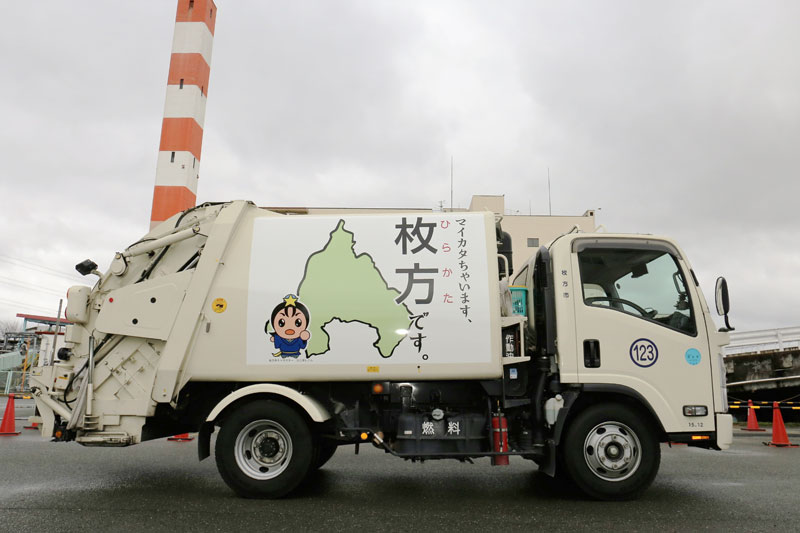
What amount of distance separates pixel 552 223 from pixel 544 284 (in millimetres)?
39191

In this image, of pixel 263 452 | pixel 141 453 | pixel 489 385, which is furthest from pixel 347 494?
pixel 141 453

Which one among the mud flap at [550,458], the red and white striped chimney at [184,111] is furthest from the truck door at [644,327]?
the red and white striped chimney at [184,111]

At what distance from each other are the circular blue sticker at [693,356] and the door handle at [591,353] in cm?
92

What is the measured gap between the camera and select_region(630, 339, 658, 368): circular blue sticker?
5.66 meters

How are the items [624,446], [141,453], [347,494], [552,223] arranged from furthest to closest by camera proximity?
[552,223]
[141,453]
[347,494]
[624,446]

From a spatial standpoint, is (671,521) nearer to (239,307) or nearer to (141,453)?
(239,307)

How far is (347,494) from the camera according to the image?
5.93 metres

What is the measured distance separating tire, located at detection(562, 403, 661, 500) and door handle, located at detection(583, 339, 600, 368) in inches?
16.9

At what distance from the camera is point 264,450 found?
5738mm

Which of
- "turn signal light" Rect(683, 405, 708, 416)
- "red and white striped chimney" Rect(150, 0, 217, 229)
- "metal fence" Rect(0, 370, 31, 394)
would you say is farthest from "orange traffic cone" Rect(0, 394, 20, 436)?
"metal fence" Rect(0, 370, 31, 394)

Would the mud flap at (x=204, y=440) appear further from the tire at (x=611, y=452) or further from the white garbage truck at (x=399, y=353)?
the tire at (x=611, y=452)

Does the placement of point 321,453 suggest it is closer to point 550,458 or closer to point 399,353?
point 399,353

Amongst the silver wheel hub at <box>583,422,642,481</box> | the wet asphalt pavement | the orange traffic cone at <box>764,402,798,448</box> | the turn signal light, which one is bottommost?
the wet asphalt pavement

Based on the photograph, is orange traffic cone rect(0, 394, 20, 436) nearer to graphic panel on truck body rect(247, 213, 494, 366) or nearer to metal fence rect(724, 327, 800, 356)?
graphic panel on truck body rect(247, 213, 494, 366)
